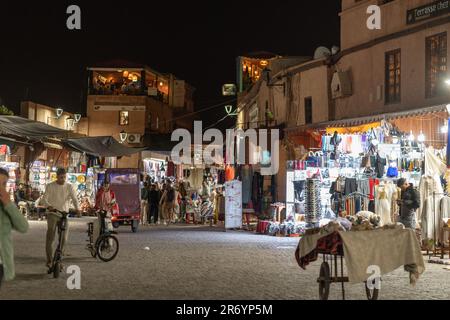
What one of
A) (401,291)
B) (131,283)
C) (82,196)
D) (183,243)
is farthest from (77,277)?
(82,196)

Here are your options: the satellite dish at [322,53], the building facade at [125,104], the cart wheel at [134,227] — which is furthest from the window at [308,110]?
the building facade at [125,104]

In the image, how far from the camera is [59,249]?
42.2 feet

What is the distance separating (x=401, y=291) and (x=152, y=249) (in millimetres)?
8717

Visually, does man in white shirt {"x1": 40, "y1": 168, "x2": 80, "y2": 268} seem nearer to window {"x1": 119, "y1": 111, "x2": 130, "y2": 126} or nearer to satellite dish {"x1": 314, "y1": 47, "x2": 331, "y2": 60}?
satellite dish {"x1": 314, "y1": 47, "x2": 331, "y2": 60}

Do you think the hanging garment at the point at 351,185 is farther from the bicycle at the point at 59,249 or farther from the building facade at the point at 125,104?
the building facade at the point at 125,104

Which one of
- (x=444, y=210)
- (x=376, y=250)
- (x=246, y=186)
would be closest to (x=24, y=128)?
(x=246, y=186)

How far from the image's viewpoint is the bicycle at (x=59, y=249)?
1260 cm

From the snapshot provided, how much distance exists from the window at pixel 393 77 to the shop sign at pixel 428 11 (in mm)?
1333

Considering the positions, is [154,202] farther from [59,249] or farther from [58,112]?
[58,112]

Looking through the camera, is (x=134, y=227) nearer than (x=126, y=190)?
Yes

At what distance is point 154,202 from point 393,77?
13.0m

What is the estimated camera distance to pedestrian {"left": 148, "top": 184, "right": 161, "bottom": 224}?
30.8 m

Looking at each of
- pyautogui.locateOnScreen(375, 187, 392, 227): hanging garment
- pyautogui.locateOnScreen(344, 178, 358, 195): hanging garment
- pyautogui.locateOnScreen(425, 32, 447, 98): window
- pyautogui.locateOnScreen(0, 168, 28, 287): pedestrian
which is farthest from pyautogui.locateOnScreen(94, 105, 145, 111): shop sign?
pyautogui.locateOnScreen(0, 168, 28, 287): pedestrian

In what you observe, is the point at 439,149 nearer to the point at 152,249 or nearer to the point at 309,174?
the point at 309,174
